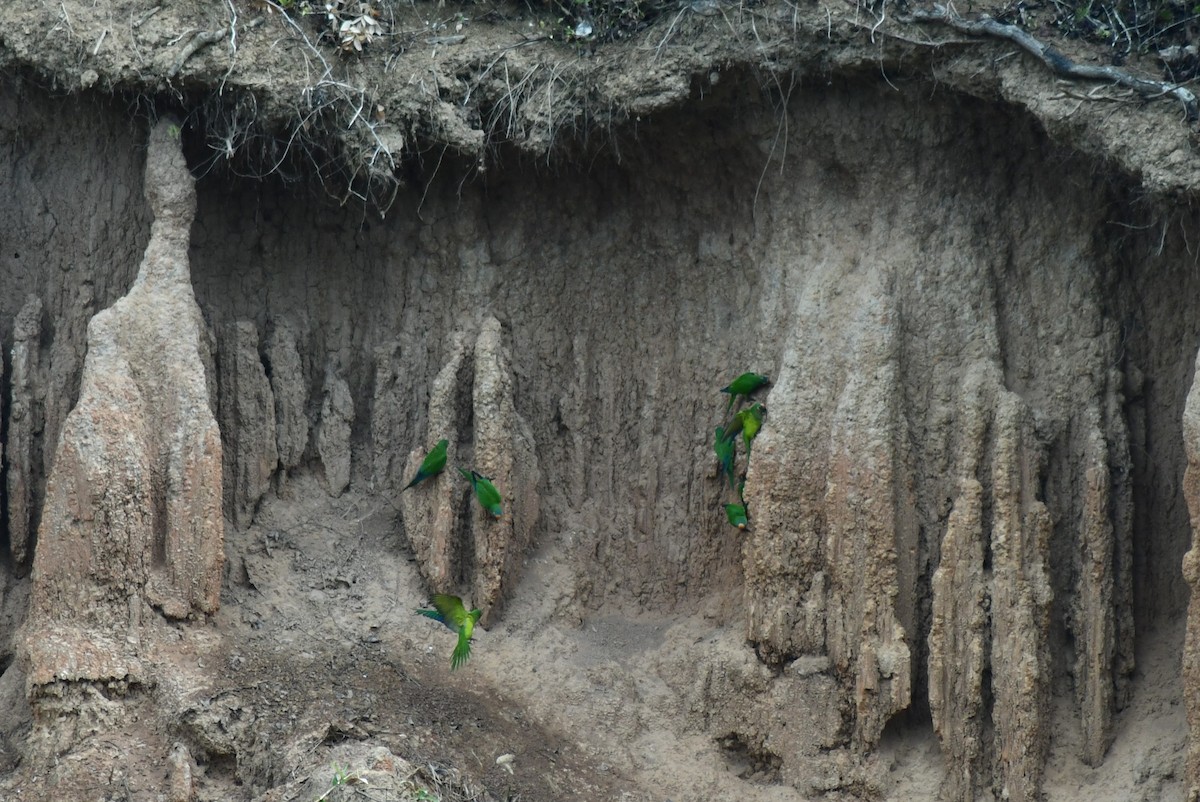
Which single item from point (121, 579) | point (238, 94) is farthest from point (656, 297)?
point (121, 579)

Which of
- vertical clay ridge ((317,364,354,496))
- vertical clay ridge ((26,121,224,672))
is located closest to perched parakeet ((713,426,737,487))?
vertical clay ridge ((317,364,354,496))

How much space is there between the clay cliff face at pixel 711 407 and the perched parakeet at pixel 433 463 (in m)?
0.09

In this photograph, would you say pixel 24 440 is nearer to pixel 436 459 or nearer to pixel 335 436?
pixel 335 436

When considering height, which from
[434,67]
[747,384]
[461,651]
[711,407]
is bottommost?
[461,651]

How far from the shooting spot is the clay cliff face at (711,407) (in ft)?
26.0

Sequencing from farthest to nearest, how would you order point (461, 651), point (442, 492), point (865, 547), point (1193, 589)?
point (442, 492), point (461, 651), point (865, 547), point (1193, 589)

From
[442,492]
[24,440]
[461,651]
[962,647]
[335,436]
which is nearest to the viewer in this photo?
[962,647]

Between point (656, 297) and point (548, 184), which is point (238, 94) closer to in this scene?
point (548, 184)

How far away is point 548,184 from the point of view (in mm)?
9055

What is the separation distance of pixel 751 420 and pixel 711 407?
1.72 ft

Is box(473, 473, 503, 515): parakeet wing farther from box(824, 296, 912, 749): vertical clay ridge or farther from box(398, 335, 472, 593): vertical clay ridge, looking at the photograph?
box(824, 296, 912, 749): vertical clay ridge

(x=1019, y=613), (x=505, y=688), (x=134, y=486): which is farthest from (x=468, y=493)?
(x=1019, y=613)

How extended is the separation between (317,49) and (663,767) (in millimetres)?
3929

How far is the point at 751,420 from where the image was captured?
8.37 m
